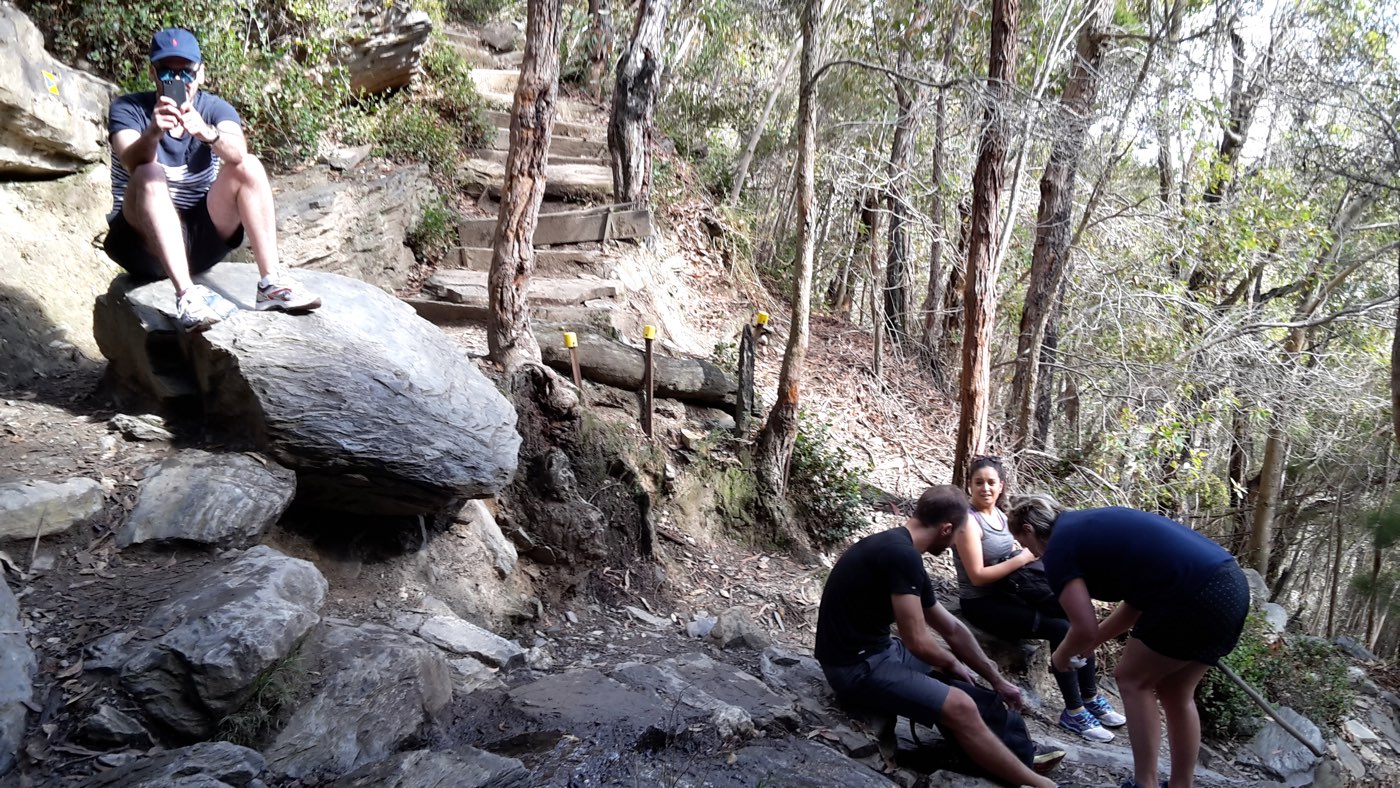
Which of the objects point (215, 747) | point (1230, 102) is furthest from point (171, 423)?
point (1230, 102)

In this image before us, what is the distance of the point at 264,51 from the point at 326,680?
6.98 m

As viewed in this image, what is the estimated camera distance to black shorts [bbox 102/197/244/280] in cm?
452

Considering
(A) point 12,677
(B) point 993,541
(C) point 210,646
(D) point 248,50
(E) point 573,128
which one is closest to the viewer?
(A) point 12,677

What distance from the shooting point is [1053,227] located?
9547 mm

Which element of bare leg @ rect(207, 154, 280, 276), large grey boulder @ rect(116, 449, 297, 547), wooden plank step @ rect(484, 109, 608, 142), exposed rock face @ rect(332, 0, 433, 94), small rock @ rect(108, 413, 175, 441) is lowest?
large grey boulder @ rect(116, 449, 297, 547)

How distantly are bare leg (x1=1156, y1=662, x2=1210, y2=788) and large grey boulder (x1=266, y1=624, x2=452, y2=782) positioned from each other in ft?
9.94

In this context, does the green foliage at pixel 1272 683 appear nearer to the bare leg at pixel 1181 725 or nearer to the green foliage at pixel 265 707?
the bare leg at pixel 1181 725

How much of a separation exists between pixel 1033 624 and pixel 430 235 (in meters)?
6.68

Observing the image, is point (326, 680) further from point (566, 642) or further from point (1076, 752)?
point (1076, 752)

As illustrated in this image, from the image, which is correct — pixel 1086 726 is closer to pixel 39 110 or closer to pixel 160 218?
pixel 160 218

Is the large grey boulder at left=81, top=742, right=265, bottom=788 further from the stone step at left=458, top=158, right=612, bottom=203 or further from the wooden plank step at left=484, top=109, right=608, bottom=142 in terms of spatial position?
the wooden plank step at left=484, top=109, right=608, bottom=142

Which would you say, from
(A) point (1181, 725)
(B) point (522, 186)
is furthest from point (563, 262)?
(A) point (1181, 725)

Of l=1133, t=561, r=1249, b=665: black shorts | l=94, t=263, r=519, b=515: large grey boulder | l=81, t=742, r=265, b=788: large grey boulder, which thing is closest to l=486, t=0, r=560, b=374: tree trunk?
l=94, t=263, r=519, b=515: large grey boulder

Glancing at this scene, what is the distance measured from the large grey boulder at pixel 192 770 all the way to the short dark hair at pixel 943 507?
2.70m
